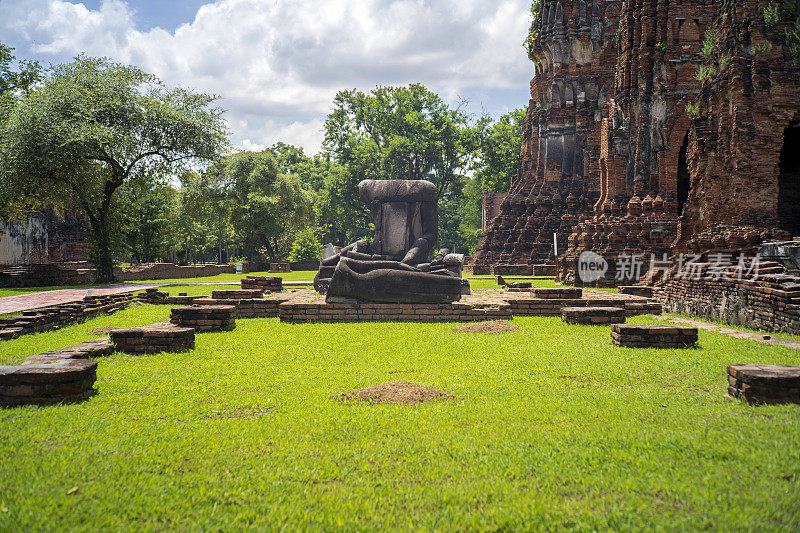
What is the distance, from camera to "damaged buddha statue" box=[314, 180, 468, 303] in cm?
802

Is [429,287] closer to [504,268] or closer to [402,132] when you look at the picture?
[504,268]

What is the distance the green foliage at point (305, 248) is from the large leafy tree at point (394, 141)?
285 centimetres

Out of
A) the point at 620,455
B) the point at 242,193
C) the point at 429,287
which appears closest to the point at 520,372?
the point at 620,455

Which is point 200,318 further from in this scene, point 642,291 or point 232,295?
point 642,291

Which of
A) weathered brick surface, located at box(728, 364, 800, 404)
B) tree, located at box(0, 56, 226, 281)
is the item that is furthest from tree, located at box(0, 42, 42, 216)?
weathered brick surface, located at box(728, 364, 800, 404)

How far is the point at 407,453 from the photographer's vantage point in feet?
9.01

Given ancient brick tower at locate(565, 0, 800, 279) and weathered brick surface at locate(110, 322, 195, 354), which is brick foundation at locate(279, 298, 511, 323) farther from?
ancient brick tower at locate(565, 0, 800, 279)

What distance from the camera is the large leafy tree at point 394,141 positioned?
34.7 meters

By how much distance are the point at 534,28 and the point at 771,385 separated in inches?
1138

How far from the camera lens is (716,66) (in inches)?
414

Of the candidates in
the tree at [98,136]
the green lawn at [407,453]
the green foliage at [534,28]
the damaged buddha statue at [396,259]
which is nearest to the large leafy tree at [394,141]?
the green foliage at [534,28]

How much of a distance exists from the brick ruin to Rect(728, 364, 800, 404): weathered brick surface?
6655 millimetres

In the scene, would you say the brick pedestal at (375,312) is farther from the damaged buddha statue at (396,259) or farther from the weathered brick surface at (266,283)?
the weathered brick surface at (266,283)

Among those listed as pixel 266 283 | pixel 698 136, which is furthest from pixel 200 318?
pixel 698 136
